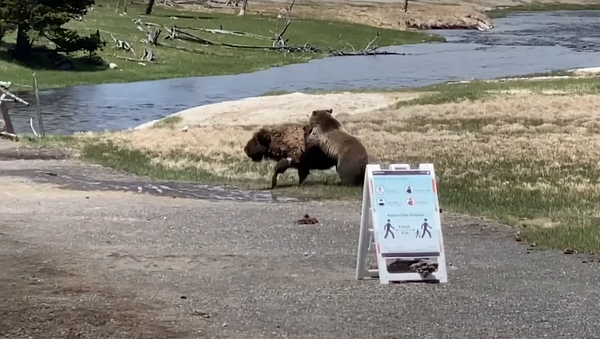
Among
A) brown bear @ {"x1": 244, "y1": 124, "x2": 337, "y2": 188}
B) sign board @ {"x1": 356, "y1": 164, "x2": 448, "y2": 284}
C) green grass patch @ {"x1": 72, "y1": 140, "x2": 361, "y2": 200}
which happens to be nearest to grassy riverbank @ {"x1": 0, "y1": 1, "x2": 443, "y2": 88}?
green grass patch @ {"x1": 72, "y1": 140, "x2": 361, "y2": 200}

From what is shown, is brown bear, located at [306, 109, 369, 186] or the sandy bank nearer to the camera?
brown bear, located at [306, 109, 369, 186]

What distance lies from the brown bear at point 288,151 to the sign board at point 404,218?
605cm

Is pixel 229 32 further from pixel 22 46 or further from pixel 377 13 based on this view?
pixel 377 13

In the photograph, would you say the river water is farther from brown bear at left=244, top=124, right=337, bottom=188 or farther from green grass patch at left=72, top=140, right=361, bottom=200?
brown bear at left=244, top=124, right=337, bottom=188

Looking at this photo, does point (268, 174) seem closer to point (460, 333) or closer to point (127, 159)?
point (127, 159)

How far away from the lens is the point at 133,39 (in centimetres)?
5478

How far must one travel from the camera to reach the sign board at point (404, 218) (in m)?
7.95

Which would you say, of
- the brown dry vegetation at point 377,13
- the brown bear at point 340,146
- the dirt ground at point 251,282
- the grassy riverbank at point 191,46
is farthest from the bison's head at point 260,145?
the brown dry vegetation at point 377,13

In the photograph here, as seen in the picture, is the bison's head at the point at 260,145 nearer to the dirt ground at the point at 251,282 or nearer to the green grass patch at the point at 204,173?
the green grass patch at the point at 204,173

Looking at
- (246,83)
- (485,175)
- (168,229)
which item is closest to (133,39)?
(246,83)

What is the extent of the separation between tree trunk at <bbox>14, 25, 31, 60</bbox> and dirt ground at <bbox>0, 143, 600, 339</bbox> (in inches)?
1351

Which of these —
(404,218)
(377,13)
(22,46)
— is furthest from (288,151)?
(377,13)

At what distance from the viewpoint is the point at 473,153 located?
18.6 meters

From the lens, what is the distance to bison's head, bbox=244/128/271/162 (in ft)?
50.1
